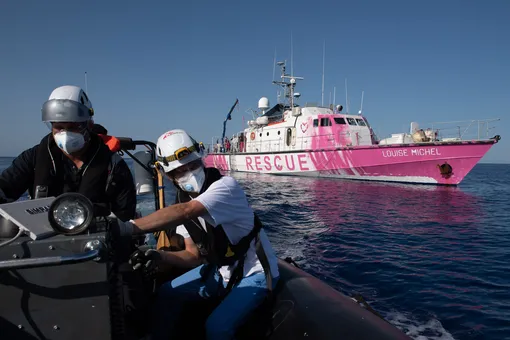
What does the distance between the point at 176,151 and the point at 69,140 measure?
0.75 metres

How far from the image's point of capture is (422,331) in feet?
13.4

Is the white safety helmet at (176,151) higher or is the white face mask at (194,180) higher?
the white safety helmet at (176,151)

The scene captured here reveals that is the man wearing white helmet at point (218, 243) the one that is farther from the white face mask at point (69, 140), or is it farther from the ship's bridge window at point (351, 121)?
the ship's bridge window at point (351, 121)

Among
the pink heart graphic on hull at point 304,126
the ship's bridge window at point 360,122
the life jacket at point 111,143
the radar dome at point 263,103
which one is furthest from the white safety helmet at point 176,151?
the radar dome at point 263,103

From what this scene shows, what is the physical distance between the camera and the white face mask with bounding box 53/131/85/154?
2.40 metres

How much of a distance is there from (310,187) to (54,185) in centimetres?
1691

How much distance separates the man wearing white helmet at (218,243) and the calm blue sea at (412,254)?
263cm

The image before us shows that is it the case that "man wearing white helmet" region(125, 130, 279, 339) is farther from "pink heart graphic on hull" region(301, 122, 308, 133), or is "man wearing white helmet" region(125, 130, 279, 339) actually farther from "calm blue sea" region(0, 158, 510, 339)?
"pink heart graphic on hull" region(301, 122, 308, 133)

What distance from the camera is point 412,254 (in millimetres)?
7047

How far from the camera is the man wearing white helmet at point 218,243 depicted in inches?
87.0

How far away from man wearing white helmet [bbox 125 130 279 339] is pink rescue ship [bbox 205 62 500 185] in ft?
58.6

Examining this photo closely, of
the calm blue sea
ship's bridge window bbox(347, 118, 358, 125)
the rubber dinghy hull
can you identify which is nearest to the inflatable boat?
the rubber dinghy hull

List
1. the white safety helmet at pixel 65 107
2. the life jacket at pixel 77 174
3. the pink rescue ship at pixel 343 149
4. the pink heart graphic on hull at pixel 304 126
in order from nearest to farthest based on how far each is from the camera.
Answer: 1. the white safety helmet at pixel 65 107
2. the life jacket at pixel 77 174
3. the pink rescue ship at pixel 343 149
4. the pink heart graphic on hull at pixel 304 126

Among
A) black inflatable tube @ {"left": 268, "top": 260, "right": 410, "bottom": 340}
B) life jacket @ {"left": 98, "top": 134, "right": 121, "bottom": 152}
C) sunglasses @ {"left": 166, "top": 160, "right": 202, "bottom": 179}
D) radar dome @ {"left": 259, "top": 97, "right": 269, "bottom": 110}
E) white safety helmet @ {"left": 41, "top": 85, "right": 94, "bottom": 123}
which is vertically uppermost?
radar dome @ {"left": 259, "top": 97, "right": 269, "bottom": 110}
